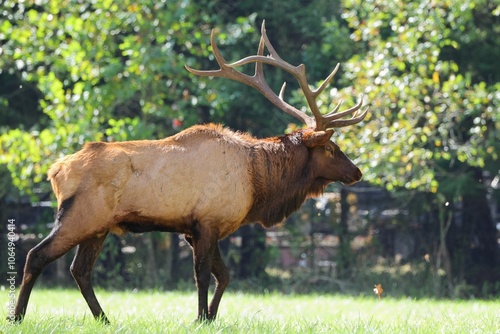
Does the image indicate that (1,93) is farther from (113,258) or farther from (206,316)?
(206,316)

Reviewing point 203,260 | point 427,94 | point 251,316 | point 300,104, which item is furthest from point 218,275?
point 300,104

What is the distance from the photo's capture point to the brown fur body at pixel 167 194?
756cm

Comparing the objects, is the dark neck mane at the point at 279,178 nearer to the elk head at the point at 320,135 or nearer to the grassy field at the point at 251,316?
the elk head at the point at 320,135

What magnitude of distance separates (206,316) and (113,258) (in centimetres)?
828

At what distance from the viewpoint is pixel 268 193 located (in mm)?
8531

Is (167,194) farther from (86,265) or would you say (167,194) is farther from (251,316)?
(251,316)

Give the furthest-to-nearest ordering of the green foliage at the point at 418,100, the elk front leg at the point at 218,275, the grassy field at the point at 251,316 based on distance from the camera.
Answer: the green foliage at the point at 418,100 < the elk front leg at the point at 218,275 < the grassy field at the point at 251,316

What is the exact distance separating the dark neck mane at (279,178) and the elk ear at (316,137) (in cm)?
7

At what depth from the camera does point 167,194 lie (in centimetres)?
781

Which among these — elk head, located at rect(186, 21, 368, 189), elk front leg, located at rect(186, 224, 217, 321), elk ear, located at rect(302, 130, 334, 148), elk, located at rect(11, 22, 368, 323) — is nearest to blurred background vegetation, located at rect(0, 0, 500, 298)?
elk head, located at rect(186, 21, 368, 189)

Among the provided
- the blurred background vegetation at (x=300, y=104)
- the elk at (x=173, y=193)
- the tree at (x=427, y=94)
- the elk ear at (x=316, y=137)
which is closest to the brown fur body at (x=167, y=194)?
the elk at (x=173, y=193)

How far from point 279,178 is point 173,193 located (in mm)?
1195

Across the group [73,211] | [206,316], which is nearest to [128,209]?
[73,211]

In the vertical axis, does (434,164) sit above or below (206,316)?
above
